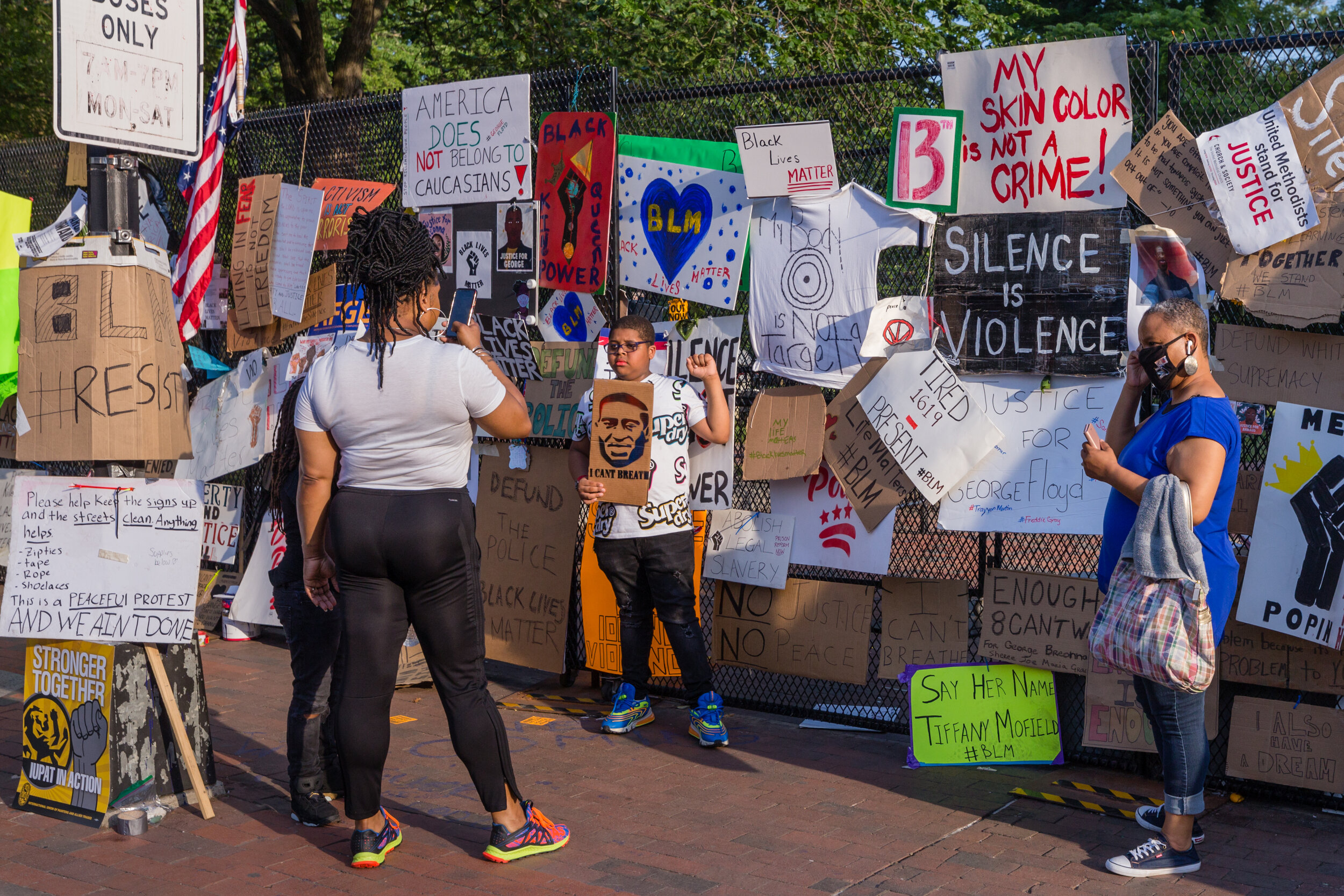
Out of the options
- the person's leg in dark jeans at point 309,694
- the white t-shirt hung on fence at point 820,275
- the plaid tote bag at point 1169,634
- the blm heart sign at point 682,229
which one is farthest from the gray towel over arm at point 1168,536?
the person's leg in dark jeans at point 309,694

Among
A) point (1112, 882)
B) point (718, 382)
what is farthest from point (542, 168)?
point (1112, 882)

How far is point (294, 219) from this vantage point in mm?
7422

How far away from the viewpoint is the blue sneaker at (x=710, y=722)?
18.4 feet

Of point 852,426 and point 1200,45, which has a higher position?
point 1200,45

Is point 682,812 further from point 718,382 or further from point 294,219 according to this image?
point 294,219

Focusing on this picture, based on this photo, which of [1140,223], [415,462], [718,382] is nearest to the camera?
[415,462]

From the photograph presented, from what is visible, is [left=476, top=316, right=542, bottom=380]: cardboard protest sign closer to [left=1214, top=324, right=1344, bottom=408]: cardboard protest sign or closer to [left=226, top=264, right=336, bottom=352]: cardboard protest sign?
[left=226, top=264, right=336, bottom=352]: cardboard protest sign

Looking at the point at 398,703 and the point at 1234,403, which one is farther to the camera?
the point at 398,703

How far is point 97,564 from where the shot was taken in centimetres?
469

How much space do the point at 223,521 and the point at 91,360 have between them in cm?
357

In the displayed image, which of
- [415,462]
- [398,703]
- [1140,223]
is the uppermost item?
[1140,223]

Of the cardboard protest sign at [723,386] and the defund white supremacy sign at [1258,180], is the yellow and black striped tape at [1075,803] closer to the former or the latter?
the cardboard protest sign at [723,386]

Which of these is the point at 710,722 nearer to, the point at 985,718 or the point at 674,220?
the point at 985,718

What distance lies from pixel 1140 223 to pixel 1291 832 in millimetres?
2447
